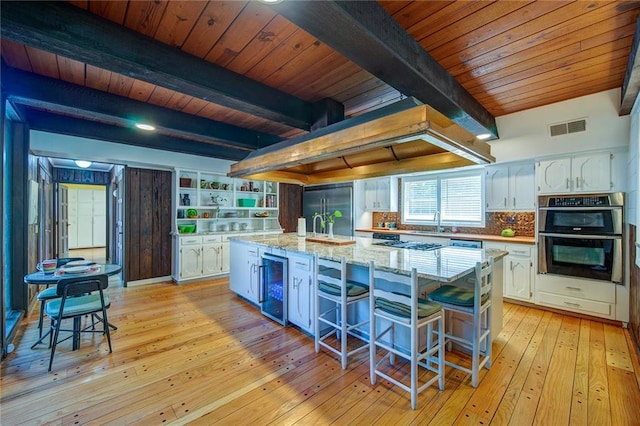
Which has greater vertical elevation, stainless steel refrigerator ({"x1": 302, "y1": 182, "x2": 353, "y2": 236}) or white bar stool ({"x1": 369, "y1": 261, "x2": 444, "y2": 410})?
stainless steel refrigerator ({"x1": 302, "y1": 182, "x2": 353, "y2": 236})

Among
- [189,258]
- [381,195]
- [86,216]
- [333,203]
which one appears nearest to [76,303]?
[189,258]

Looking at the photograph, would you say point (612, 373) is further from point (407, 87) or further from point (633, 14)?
point (407, 87)

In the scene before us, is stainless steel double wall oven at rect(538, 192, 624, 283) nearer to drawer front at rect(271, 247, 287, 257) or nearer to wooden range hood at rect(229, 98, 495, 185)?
wooden range hood at rect(229, 98, 495, 185)

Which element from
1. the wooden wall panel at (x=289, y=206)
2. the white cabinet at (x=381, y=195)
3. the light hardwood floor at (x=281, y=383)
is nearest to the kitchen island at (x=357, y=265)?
the light hardwood floor at (x=281, y=383)

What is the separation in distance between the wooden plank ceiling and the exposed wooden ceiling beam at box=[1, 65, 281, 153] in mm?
13

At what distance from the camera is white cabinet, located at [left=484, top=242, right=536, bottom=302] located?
146 inches

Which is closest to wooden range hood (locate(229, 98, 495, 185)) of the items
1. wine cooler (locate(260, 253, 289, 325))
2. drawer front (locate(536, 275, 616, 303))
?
wine cooler (locate(260, 253, 289, 325))

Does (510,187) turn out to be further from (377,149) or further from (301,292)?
(301,292)

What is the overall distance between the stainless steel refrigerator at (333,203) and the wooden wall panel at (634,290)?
4.03 metres

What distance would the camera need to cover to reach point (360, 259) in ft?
7.64

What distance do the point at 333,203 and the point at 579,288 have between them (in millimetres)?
4253

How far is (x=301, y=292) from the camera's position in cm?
293

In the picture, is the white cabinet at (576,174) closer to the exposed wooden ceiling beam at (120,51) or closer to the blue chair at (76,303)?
the exposed wooden ceiling beam at (120,51)

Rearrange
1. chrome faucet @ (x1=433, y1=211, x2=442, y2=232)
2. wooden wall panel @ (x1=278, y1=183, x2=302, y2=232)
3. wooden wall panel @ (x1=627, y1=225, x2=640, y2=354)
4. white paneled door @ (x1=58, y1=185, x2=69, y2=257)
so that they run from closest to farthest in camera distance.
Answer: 1. wooden wall panel @ (x1=627, y1=225, x2=640, y2=354)
2. chrome faucet @ (x1=433, y1=211, x2=442, y2=232)
3. white paneled door @ (x1=58, y1=185, x2=69, y2=257)
4. wooden wall panel @ (x1=278, y1=183, x2=302, y2=232)
